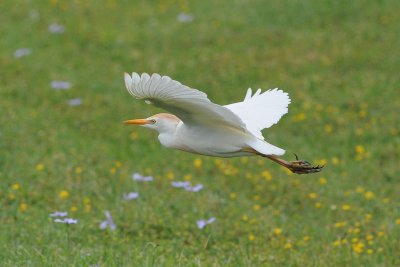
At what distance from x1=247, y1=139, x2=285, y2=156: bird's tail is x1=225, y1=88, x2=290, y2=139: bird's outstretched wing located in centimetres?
22

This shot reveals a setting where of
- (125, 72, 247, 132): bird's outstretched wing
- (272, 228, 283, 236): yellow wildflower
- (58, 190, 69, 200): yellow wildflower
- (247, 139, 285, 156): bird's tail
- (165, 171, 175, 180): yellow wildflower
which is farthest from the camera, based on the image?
(165, 171, 175, 180): yellow wildflower

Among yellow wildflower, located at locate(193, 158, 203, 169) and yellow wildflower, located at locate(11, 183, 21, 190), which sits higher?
yellow wildflower, located at locate(11, 183, 21, 190)

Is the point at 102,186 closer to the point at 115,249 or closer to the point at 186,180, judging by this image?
the point at 186,180

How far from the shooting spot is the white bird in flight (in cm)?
400

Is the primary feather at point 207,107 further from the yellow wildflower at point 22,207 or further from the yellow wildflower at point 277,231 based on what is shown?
the yellow wildflower at point 22,207

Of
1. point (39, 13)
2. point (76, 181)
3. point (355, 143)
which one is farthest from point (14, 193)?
point (39, 13)

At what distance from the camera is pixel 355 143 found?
311 inches

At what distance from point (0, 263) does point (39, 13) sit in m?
6.76

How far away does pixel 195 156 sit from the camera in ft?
24.4

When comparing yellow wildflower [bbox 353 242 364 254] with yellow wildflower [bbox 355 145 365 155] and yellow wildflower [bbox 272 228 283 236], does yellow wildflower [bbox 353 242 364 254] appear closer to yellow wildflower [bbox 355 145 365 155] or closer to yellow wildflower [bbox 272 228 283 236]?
yellow wildflower [bbox 272 228 283 236]

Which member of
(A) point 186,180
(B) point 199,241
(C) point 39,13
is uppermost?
(B) point 199,241

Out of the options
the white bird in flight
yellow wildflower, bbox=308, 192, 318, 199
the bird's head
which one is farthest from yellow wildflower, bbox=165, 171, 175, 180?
the bird's head

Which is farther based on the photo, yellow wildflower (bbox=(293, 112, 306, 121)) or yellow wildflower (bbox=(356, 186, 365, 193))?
yellow wildflower (bbox=(293, 112, 306, 121))

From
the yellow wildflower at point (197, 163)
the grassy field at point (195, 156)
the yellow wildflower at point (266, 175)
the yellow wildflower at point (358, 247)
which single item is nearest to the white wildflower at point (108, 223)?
the grassy field at point (195, 156)
